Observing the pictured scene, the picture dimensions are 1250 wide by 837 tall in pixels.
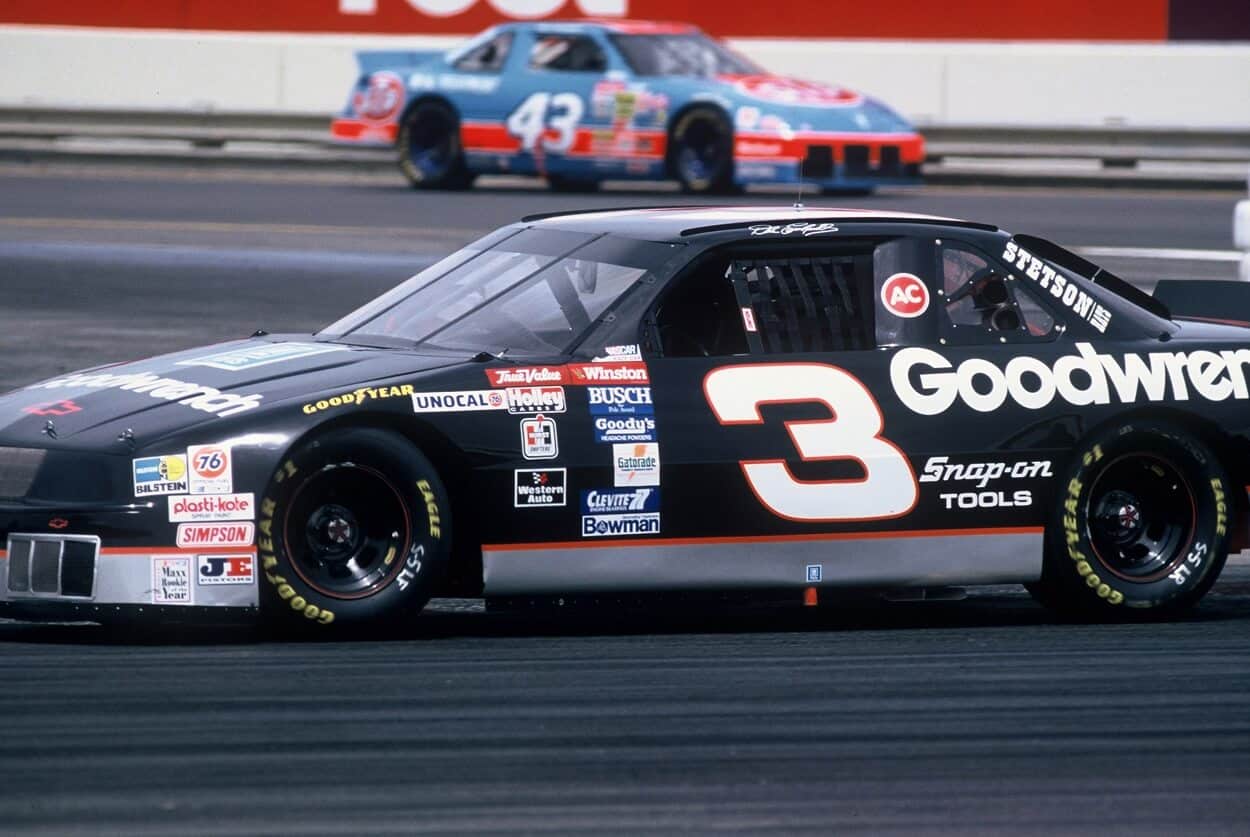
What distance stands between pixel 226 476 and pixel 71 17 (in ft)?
75.7

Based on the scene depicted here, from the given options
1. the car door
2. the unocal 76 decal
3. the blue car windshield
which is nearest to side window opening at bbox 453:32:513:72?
the blue car windshield

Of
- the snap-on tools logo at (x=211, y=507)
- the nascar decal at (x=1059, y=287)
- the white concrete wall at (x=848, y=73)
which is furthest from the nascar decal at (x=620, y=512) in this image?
the white concrete wall at (x=848, y=73)

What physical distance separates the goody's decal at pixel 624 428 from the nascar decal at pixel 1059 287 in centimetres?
136

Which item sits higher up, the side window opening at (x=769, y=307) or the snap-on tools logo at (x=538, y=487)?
the side window opening at (x=769, y=307)

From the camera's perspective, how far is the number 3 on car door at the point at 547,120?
72.3 ft

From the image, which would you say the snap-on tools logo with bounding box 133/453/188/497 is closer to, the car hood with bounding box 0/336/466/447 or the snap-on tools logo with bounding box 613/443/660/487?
the car hood with bounding box 0/336/466/447

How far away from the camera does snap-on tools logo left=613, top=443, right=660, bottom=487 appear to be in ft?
22.8

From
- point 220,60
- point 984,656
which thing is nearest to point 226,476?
point 984,656

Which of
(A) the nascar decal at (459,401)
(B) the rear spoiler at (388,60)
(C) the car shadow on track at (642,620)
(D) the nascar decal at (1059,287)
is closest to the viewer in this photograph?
(A) the nascar decal at (459,401)

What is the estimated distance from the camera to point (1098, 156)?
940 inches

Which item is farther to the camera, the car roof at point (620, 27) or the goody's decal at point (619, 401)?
the car roof at point (620, 27)

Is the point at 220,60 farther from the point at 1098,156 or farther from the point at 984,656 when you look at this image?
the point at 984,656

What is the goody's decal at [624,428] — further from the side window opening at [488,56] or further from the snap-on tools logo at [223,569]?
the side window opening at [488,56]

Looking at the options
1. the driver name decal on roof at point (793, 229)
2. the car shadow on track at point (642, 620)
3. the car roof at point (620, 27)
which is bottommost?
the car shadow on track at point (642, 620)
